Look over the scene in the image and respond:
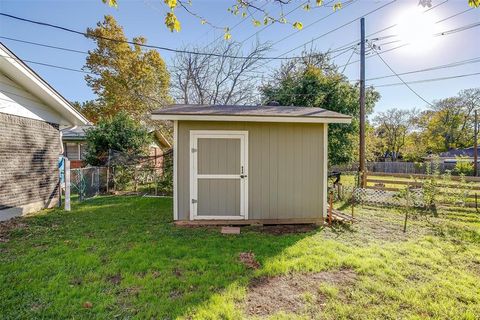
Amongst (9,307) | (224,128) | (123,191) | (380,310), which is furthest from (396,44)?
(9,307)

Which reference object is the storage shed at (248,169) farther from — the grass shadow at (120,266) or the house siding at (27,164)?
the house siding at (27,164)

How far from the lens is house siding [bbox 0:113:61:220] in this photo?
5.42m

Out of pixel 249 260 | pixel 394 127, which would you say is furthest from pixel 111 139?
pixel 394 127

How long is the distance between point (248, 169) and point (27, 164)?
17.4ft

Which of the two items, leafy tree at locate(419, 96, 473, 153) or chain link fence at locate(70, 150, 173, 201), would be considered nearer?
chain link fence at locate(70, 150, 173, 201)

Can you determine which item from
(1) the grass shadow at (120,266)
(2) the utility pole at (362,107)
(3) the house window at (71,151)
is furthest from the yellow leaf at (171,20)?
(3) the house window at (71,151)

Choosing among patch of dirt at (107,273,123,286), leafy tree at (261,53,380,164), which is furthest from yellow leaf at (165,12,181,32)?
leafy tree at (261,53,380,164)

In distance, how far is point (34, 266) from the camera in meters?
3.23

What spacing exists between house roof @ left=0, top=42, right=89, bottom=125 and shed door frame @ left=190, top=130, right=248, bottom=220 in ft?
12.4

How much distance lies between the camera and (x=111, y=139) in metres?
10.4

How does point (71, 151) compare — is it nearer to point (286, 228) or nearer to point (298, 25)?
point (286, 228)

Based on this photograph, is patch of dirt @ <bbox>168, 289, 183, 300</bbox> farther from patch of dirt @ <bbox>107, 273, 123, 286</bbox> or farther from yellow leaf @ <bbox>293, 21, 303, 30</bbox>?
yellow leaf @ <bbox>293, 21, 303, 30</bbox>

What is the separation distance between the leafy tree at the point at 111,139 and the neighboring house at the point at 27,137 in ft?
10.4

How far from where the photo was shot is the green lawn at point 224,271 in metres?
2.43
